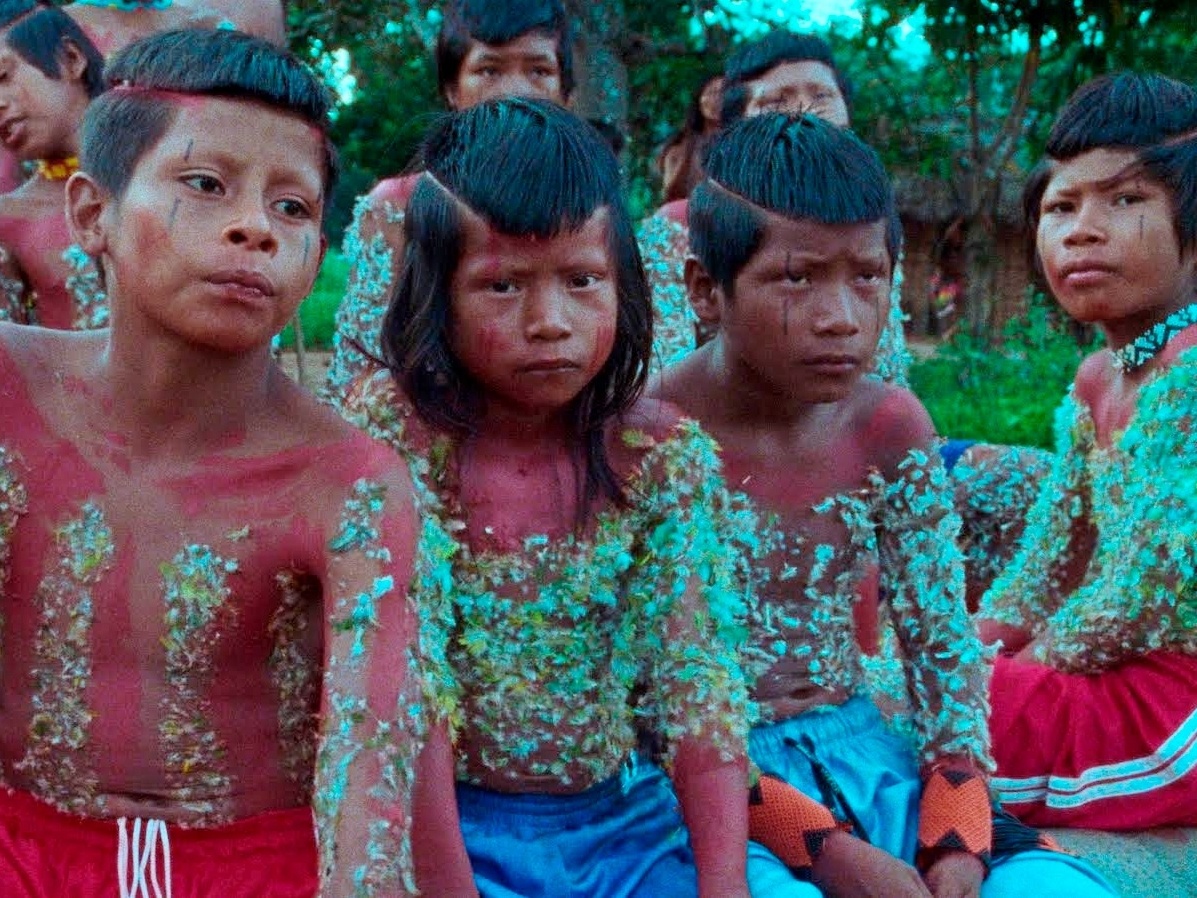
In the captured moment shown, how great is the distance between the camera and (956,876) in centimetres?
225

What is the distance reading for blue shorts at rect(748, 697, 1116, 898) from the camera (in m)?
2.23

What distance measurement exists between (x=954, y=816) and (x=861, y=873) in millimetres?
222

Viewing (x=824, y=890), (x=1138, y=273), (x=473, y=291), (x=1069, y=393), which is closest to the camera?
(x=473, y=291)

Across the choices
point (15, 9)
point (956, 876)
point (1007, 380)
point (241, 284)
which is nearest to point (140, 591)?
point (241, 284)

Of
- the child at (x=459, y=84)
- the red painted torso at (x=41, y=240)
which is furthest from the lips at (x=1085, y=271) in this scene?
the red painted torso at (x=41, y=240)

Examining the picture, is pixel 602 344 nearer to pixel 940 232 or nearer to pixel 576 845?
pixel 576 845

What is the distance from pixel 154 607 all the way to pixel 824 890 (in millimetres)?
1075

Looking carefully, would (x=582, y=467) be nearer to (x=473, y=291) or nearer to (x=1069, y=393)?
(x=473, y=291)

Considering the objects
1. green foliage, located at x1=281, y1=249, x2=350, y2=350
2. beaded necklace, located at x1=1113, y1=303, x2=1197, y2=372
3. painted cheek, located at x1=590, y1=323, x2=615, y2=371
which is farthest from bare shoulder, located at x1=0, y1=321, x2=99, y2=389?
green foliage, located at x1=281, y1=249, x2=350, y2=350

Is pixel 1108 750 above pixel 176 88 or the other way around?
the other way around

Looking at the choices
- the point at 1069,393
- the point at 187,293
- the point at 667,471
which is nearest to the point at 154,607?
the point at 187,293

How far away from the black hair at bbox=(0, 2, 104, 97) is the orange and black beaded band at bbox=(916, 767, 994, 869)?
2414 millimetres

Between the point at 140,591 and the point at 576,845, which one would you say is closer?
the point at 140,591

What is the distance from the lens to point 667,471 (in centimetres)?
225
